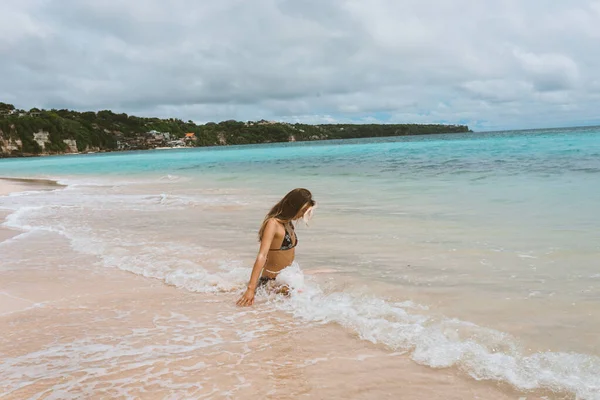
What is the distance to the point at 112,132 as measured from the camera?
14762 cm

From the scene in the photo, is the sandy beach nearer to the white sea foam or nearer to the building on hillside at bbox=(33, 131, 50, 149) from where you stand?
the white sea foam

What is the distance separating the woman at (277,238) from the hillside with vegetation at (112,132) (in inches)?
4996

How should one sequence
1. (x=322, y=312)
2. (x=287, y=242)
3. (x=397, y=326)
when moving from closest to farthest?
1. (x=397, y=326)
2. (x=322, y=312)
3. (x=287, y=242)

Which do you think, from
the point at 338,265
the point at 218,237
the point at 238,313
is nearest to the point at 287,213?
the point at 238,313

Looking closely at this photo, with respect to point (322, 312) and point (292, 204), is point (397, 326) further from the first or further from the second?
point (292, 204)

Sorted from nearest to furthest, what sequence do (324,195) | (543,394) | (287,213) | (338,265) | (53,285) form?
(543,394) < (287,213) < (53,285) < (338,265) < (324,195)

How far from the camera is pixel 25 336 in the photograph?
414cm

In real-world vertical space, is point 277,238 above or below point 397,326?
above

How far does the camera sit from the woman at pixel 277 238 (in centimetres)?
495

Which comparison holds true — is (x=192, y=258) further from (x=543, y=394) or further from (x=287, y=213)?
(x=543, y=394)

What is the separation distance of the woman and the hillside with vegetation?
127 meters

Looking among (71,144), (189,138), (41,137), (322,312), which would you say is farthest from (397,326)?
(189,138)

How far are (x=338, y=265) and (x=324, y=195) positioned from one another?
9016 mm

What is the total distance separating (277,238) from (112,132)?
15574 cm
